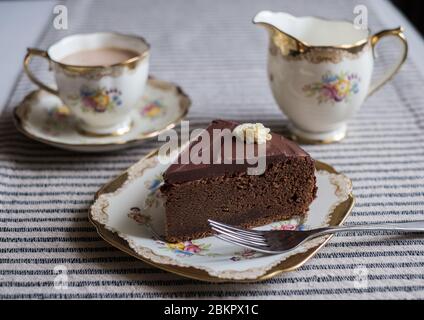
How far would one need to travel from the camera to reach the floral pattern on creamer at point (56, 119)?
126 centimetres

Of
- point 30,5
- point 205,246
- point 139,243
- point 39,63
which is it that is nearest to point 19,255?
point 139,243

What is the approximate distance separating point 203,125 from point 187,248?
0.50 meters

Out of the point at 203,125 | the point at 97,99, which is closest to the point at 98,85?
the point at 97,99

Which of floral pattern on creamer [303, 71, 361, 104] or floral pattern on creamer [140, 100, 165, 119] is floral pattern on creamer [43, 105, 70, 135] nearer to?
floral pattern on creamer [140, 100, 165, 119]

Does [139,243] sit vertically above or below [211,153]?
below

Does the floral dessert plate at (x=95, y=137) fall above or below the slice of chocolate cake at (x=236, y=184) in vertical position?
below

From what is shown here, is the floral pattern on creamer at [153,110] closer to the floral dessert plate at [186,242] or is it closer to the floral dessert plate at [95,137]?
the floral dessert plate at [95,137]

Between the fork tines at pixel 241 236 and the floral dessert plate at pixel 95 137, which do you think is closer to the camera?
the fork tines at pixel 241 236

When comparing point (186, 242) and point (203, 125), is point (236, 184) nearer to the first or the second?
point (186, 242)

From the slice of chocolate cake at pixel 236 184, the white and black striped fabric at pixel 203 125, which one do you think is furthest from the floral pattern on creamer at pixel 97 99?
the slice of chocolate cake at pixel 236 184

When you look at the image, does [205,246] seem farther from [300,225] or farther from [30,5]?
[30,5]

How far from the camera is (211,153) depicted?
96 cm

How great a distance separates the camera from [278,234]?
2.94 feet

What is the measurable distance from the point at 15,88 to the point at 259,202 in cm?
87
